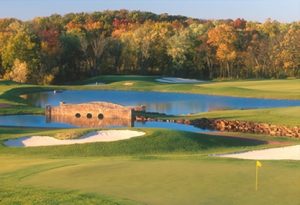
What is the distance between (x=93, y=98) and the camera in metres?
64.4

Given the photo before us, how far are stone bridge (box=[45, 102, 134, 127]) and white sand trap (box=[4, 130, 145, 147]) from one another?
36.1 ft

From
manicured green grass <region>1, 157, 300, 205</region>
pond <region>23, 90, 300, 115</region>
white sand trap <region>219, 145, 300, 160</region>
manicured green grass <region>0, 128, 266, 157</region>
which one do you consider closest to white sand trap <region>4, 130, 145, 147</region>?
manicured green grass <region>0, 128, 266, 157</region>

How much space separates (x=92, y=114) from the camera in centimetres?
4262

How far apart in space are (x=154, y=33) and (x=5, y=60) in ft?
97.0

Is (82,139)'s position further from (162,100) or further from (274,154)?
(162,100)

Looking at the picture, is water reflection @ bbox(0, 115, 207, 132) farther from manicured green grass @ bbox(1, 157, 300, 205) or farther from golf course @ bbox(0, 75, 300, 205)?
manicured green grass @ bbox(1, 157, 300, 205)

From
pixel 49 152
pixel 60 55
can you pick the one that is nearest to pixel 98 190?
pixel 49 152

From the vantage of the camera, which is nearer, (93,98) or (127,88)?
(93,98)

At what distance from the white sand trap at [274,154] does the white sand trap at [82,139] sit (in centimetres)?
634

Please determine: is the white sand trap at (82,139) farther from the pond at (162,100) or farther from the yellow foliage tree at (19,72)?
the yellow foliage tree at (19,72)

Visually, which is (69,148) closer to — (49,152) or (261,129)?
(49,152)

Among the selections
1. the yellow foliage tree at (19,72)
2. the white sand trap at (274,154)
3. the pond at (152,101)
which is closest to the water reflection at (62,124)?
the pond at (152,101)

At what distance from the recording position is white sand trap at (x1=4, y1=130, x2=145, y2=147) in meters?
26.9

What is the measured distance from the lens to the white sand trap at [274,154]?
75.3 ft
